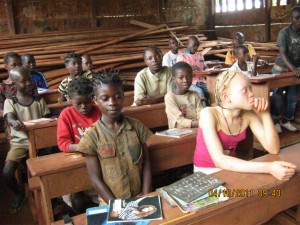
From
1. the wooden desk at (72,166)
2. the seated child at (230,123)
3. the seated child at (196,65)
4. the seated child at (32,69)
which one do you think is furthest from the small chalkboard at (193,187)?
the seated child at (32,69)

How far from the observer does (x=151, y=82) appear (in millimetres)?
3869

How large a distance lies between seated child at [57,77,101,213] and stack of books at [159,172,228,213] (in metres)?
1.11

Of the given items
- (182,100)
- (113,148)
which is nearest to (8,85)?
(182,100)

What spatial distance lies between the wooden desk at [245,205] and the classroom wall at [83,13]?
7671 millimetres

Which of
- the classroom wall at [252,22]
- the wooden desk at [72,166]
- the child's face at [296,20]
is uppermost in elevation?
the classroom wall at [252,22]

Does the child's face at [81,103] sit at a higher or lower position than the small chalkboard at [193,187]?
higher

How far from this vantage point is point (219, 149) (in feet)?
5.82

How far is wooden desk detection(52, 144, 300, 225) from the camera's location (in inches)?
49.8

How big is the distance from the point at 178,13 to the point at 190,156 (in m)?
8.29

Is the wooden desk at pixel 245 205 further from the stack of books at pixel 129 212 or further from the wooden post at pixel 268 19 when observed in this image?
the wooden post at pixel 268 19

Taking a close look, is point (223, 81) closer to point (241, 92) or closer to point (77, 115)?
point (241, 92)

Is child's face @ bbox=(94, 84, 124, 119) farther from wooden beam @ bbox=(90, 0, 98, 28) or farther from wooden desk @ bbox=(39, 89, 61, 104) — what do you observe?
wooden beam @ bbox=(90, 0, 98, 28)

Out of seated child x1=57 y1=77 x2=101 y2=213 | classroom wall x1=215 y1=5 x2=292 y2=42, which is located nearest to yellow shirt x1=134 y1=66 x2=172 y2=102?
seated child x1=57 y1=77 x2=101 y2=213

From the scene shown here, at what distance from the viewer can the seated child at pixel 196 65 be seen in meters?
4.74
